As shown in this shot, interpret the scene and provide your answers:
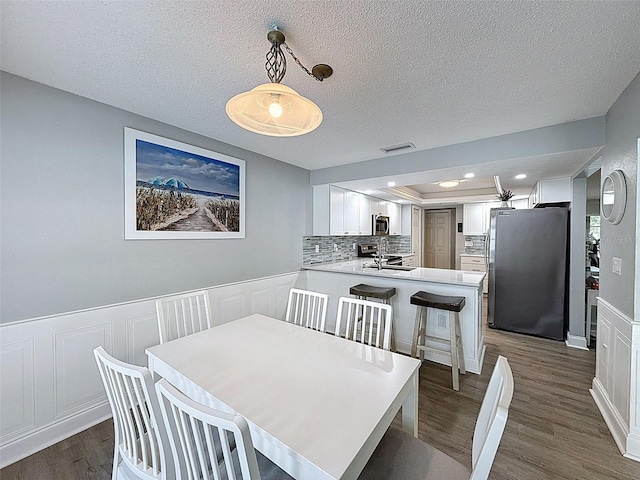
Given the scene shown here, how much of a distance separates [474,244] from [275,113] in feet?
21.5

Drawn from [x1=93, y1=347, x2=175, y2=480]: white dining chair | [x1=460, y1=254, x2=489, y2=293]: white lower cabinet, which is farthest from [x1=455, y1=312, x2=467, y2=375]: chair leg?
[x1=460, y1=254, x2=489, y2=293]: white lower cabinet

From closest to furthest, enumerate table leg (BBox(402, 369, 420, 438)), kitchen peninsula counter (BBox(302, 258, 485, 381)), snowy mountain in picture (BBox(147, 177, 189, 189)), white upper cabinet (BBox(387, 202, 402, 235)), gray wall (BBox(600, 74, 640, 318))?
table leg (BBox(402, 369, 420, 438)) < gray wall (BBox(600, 74, 640, 318)) < snowy mountain in picture (BBox(147, 177, 189, 189)) < kitchen peninsula counter (BBox(302, 258, 485, 381)) < white upper cabinet (BBox(387, 202, 402, 235))

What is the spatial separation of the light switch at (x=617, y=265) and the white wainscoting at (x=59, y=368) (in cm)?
366

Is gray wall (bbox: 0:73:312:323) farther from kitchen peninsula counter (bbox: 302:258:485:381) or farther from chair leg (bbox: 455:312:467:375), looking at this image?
chair leg (bbox: 455:312:467:375)

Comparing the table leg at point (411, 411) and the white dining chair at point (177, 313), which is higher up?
the white dining chair at point (177, 313)

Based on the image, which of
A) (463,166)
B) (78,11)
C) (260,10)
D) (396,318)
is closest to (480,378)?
(396,318)

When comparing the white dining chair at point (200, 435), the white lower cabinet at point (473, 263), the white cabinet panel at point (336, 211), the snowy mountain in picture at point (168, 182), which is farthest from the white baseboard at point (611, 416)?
the white lower cabinet at point (473, 263)

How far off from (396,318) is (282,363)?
2250 mm

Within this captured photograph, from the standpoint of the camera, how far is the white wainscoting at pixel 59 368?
67.4 inches

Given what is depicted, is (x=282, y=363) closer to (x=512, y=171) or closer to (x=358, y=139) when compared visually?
(x=358, y=139)

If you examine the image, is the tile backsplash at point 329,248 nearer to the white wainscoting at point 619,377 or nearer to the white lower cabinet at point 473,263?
the white lower cabinet at point 473,263

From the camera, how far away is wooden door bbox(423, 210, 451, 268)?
7262 millimetres

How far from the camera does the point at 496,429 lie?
80cm

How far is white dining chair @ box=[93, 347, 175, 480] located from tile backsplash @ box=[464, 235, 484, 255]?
685cm
